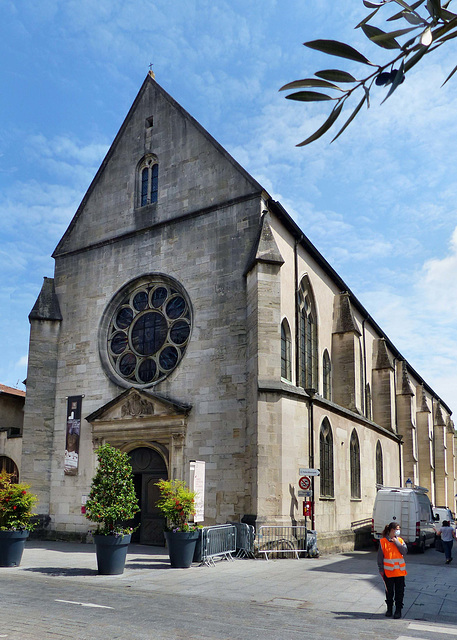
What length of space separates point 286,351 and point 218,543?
23.3ft

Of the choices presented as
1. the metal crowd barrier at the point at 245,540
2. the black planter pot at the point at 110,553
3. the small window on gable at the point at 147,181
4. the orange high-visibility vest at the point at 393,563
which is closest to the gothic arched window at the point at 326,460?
the metal crowd barrier at the point at 245,540

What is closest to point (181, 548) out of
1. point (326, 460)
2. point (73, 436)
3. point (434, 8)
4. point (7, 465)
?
point (326, 460)

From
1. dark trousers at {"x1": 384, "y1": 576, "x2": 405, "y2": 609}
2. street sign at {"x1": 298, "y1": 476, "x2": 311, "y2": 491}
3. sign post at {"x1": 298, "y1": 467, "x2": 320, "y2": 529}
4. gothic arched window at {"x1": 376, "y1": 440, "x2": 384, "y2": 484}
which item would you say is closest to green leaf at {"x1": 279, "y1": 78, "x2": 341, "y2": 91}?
dark trousers at {"x1": 384, "y1": 576, "x2": 405, "y2": 609}

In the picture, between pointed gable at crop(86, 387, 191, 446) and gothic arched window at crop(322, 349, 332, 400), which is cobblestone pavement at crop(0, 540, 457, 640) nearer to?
pointed gable at crop(86, 387, 191, 446)

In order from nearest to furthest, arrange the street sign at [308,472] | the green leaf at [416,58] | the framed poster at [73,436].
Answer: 1. the green leaf at [416,58]
2. the street sign at [308,472]
3. the framed poster at [73,436]

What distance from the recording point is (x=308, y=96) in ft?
8.10

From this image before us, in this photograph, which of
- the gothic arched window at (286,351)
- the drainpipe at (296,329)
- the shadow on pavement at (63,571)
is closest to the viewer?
the shadow on pavement at (63,571)

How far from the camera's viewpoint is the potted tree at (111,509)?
13.6 metres

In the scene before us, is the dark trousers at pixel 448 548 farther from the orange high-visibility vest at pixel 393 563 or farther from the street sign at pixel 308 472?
the orange high-visibility vest at pixel 393 563

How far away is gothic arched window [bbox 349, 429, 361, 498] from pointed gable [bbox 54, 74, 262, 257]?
11567 mm

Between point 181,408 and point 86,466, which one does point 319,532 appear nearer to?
point 181,408

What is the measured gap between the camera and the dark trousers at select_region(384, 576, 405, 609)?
9.45 metres

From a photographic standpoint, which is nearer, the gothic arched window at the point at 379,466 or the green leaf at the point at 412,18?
the green leaf at the point at 412,18

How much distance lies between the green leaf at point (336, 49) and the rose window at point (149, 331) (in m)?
18.6
